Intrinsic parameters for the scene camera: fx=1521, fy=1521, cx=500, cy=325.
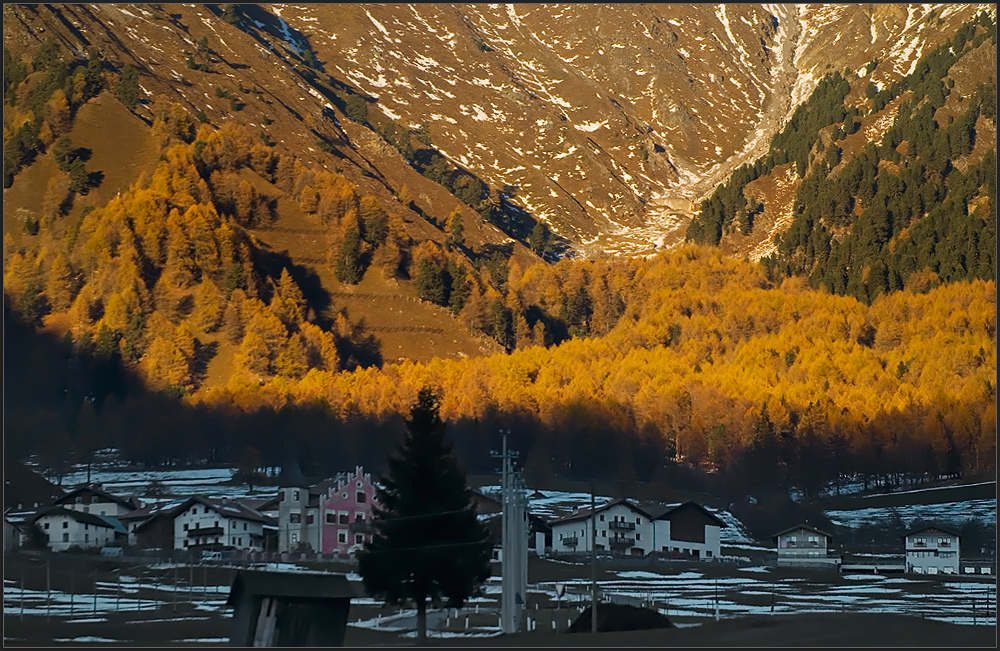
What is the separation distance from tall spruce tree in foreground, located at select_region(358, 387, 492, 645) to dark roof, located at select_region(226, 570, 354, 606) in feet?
7.48

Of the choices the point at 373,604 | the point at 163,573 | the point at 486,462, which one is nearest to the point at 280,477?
the point at 486,462

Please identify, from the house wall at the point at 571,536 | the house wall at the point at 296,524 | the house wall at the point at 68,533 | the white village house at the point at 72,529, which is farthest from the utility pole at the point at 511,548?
the house wall at the point at 68,533

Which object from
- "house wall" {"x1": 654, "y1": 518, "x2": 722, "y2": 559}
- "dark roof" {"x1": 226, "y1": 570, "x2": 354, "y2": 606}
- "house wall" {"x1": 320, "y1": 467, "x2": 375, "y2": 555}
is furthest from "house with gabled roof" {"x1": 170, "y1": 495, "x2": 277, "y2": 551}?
"dark roof" {"x1": 226, "y1": 570, "x2": 354, "y2": 606}

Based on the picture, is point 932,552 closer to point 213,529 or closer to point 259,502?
point 213,529

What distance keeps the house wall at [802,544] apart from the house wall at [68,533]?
42658mm

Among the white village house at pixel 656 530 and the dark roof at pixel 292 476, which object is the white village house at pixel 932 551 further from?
the dark roof at pixel 292 476

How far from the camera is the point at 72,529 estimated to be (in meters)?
91.6

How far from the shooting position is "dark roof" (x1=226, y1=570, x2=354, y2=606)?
46375 mm

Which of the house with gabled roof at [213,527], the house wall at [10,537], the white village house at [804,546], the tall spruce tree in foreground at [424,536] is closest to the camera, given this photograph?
the tall spruce tree in foreground at [424,536]

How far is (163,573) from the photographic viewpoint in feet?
264

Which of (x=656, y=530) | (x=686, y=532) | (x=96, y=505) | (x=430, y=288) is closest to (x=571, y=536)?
(x=656, y=530)

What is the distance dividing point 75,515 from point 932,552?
169 ft

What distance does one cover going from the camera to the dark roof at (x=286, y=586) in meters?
46.4

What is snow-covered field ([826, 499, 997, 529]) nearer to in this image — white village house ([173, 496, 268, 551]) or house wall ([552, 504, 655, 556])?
house wall ([552, 504, 655, 556])
